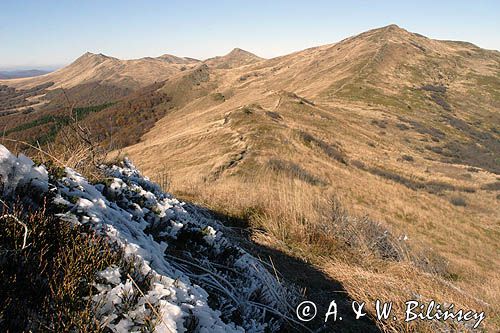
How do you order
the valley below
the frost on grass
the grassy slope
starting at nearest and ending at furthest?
the frost on grass → the valley below → the grassy slope

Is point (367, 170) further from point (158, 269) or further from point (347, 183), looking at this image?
point (158, 269)

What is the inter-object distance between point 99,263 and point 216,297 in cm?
108

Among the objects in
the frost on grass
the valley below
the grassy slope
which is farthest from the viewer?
the grassy slope

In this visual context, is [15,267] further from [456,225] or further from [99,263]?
[456,225]

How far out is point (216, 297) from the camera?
2863 mm

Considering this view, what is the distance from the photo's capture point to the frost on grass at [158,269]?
199cm

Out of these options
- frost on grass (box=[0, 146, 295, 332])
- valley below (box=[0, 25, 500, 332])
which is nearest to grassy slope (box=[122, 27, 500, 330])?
valley below (box=[0, 25, 500, 332])

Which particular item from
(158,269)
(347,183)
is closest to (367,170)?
(347,183)

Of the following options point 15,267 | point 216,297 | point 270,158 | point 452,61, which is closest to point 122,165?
point 216,297

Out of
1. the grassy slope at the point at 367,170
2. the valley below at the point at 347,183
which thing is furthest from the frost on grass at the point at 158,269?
the grassy slope at the point at 367,170

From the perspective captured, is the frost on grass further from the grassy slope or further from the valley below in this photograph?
the grassy slope

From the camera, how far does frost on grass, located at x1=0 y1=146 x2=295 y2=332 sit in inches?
78.2

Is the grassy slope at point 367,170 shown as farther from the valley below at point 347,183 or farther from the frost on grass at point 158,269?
the frost on grass at point 158,269

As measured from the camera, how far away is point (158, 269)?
249 centimetres
